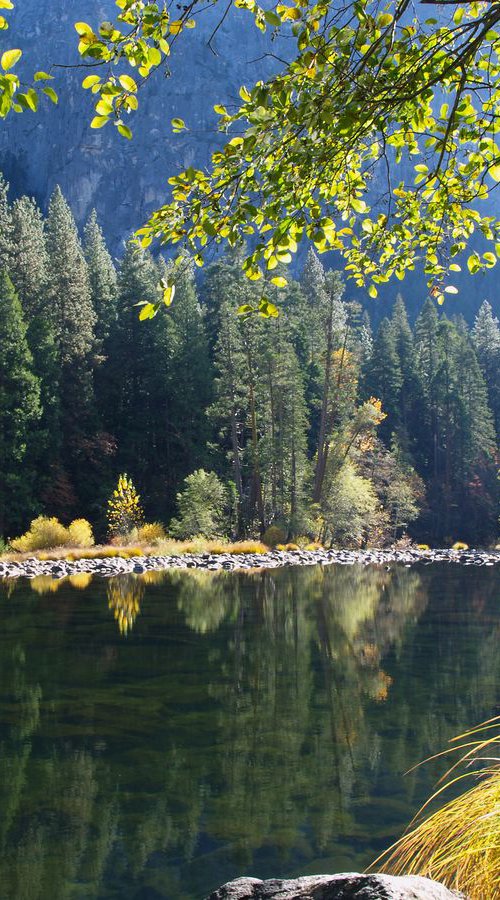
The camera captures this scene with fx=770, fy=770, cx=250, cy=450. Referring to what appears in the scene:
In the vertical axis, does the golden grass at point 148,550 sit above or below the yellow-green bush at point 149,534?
below

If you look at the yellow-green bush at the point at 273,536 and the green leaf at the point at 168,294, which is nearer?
the green leaf at the point at 168,294

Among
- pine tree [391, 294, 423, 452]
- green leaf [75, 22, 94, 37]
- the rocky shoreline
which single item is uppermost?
pine tree [391, 294, 423, 452]

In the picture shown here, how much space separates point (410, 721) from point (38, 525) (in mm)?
22956

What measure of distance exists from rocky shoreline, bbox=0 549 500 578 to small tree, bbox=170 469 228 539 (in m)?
2.58

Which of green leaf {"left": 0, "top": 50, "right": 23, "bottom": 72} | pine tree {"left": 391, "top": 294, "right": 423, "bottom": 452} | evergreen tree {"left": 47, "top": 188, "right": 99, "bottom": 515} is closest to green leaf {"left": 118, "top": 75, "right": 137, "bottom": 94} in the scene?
green leaf {"left": 0, "top": 50, "right": 23, "bottom": 72}

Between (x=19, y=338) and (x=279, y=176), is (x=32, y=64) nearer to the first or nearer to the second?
(x=19, y=338)

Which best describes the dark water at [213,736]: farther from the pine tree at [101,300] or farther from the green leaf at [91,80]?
the pine tree at [101,300]

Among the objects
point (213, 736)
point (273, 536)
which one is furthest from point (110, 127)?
point (213, 736)

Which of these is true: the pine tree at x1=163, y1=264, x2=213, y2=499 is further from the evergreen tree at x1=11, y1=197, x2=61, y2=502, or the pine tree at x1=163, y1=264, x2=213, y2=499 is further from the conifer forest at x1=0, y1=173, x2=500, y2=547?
the evergreen tree at x1=11, y1=197, x2=61, y2=502

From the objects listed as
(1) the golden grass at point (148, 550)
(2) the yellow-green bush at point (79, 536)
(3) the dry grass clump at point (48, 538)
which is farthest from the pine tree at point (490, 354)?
(3) the dry grass clump at point (48, 538)

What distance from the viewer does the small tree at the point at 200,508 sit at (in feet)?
104

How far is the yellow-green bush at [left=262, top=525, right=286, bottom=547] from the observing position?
33.4m

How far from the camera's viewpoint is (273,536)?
33562mm

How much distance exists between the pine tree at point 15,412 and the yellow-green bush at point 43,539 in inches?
171
